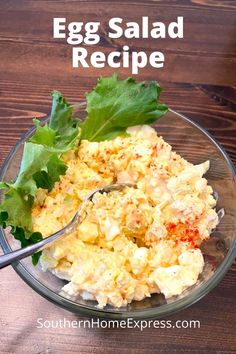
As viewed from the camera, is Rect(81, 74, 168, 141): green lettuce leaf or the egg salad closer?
the egg salad

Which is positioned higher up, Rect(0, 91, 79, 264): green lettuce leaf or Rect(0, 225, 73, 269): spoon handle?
Rect(0, 91, 79, 264): green lettuce leaf

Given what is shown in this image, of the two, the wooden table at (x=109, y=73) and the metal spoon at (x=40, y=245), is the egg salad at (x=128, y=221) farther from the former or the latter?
the wooden table at (x=109, y=73)

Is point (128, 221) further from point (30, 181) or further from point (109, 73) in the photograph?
point (109, 73)

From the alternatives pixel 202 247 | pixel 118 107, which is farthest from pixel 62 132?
pixel 202 247

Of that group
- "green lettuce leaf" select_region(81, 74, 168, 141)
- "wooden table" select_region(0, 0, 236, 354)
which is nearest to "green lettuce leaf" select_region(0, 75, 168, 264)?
"green lettuce leaf" select_region(81, 74, 168, 141)

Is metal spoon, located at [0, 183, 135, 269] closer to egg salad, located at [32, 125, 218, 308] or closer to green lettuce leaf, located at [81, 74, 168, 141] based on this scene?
egg salad, located at [32, 125, 218, 308]

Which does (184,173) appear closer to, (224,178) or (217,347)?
(224,178)

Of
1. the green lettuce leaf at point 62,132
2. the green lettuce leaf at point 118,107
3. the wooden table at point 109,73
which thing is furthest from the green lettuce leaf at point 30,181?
the wooden table at point 109,73
